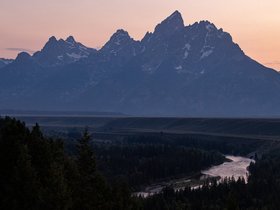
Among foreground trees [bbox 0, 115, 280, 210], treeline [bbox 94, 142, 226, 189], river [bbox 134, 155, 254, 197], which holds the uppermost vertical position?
foreground trees [bbox 0, 115, 280, 210]

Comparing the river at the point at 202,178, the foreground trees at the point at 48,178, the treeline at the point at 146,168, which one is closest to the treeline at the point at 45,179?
the foreground trees at the point at 48,178

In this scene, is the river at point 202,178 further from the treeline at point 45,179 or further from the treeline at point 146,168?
the treeline at point 45,179

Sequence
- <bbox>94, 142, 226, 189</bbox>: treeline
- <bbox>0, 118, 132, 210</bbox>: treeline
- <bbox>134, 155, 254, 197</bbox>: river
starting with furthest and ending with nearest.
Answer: <bbox>94, 142, 226, 189</bbox>: treeline < <bbox>134, 155, 254, 197</bbox>: river < <bbox>0, 118, 132, 210</bbox>: treeline

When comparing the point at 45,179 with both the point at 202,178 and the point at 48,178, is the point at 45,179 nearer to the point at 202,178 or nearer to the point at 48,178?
the point at 48,178

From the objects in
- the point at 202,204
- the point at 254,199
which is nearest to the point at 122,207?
the point at 202,204

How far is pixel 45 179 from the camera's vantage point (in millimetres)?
51062

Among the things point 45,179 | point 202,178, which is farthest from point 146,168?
point 45,179

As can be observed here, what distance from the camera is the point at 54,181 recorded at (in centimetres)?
4709

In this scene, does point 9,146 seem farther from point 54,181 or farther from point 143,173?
point 143,173

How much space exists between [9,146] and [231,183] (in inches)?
3492

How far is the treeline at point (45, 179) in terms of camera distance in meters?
47.2

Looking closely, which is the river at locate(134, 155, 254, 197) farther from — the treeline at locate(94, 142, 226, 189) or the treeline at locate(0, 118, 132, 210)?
the treeline at locate(0, 118, 132, 210)

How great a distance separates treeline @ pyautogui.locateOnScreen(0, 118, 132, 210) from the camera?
47.2 metres

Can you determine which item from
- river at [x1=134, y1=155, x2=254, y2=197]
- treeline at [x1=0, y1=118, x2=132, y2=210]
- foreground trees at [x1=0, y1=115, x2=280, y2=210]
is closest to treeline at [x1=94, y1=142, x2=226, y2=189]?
river at [x1=134, y1=155, x2=254, y2=197]
